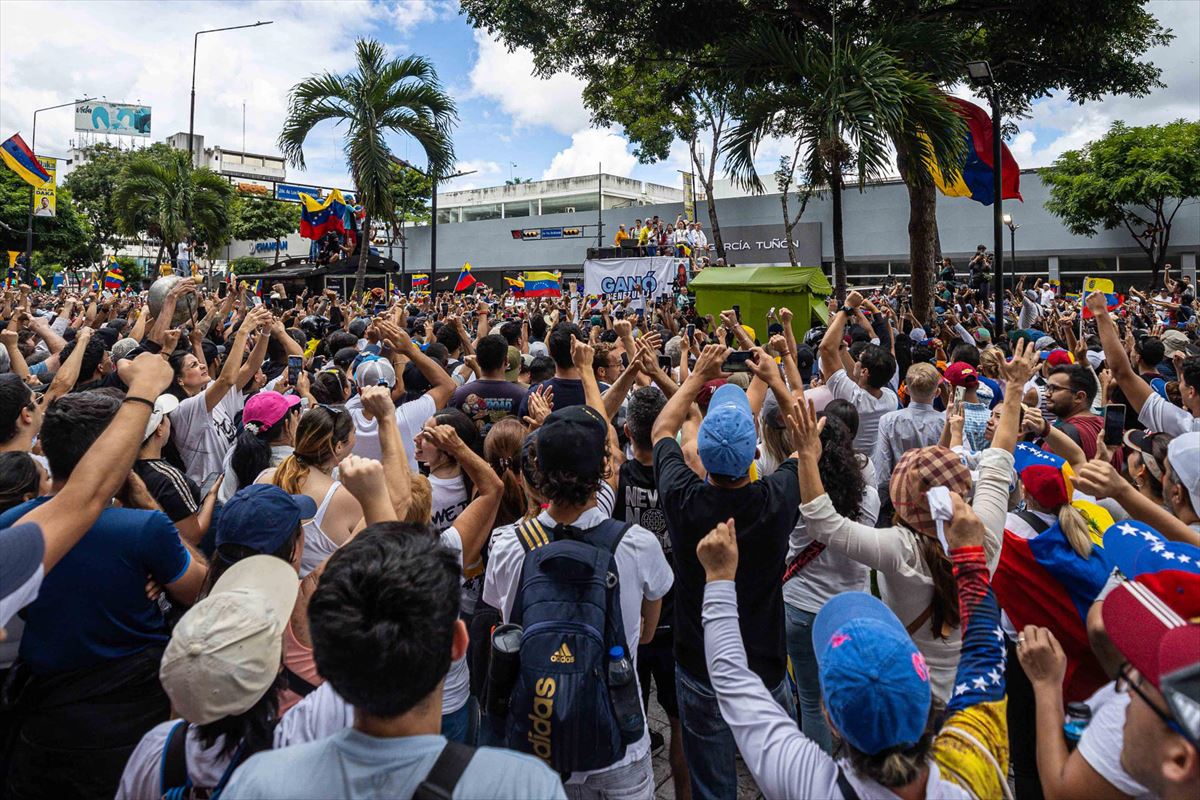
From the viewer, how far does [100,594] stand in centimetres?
229

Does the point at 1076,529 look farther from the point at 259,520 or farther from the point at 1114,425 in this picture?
the point at 259,520

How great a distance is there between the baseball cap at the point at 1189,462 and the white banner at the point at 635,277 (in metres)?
13.6

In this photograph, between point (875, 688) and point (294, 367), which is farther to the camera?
point (294, 367)

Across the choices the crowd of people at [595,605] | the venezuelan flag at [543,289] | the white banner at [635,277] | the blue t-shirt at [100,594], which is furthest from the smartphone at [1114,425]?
the venezuelan flag at [543,289]

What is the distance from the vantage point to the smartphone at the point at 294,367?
5.81 m

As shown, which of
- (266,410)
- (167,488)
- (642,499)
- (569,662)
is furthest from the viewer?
(266,410)

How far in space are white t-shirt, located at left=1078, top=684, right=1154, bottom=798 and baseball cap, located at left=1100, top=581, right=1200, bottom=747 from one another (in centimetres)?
17

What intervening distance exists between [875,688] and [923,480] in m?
→ 1.22

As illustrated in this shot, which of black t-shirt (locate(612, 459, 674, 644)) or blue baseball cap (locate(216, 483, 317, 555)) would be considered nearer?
blue baseball cap (locate(216, 483, 317, 555))

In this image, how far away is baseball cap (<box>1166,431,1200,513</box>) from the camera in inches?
101

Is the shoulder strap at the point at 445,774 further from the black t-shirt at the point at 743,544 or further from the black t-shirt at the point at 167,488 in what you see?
the black t-shirt at the point at 167,488

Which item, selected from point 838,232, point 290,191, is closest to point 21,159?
point 838,232

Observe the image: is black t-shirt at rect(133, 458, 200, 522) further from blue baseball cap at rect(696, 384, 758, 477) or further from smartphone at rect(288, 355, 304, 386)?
smartphone at rect(288, 355, 304, 386)

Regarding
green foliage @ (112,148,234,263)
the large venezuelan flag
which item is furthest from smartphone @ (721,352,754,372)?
green foliage @ (112,148,234,263)
